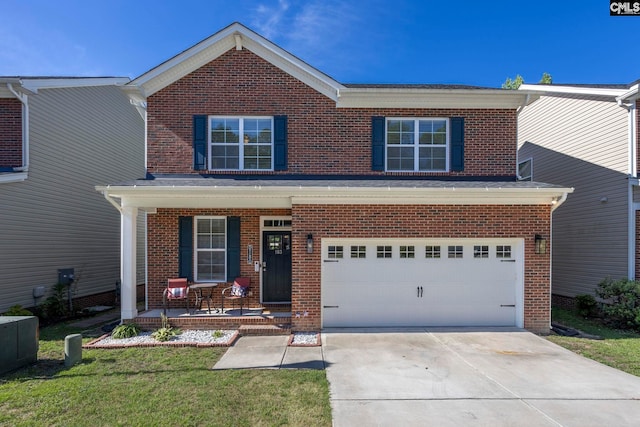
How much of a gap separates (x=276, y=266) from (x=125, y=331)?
370 centimetres

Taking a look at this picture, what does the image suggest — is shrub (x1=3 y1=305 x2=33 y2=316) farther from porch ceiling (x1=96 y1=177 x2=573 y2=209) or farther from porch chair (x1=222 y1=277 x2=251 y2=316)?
porch chair (x1=222 y1=277 x2=251 y2=316)

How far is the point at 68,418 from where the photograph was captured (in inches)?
163

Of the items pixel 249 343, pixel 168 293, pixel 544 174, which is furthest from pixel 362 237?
pixel 544 174

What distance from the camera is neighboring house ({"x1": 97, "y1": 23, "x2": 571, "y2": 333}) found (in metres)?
8.10

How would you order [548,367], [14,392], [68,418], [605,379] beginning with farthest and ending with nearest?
[548,367] → [605,379] → [14,392] → [68,418]

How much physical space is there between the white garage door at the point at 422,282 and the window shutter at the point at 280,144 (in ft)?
8.30

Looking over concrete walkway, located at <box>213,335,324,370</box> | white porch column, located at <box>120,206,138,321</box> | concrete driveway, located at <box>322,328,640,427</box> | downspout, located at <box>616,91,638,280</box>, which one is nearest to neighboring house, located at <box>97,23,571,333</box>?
white porch column, located at <box>120,206,138,321</box>

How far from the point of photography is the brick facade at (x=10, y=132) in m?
9.11

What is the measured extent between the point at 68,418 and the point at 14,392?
1.37 meters

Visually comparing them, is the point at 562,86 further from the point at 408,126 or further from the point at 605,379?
the point at 605,379

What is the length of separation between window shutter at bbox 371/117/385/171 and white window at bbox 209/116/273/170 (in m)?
2.70

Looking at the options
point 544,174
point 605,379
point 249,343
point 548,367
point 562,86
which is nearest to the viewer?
point 605,379

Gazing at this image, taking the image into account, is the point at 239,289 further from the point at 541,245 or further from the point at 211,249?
the point at 541,245

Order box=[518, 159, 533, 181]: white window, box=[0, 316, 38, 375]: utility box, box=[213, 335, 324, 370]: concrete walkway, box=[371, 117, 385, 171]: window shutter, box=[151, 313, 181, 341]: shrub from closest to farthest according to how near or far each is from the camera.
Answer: box=[0, 316, 38, 375]: utility box < box=[213, 335, 324, 370]: concrete walkway < box=[151, 313, 181, 341]: shrub < box=[371, 117, 385, 171]: window shutter < box=[518, 159, 533, 181]: white window
